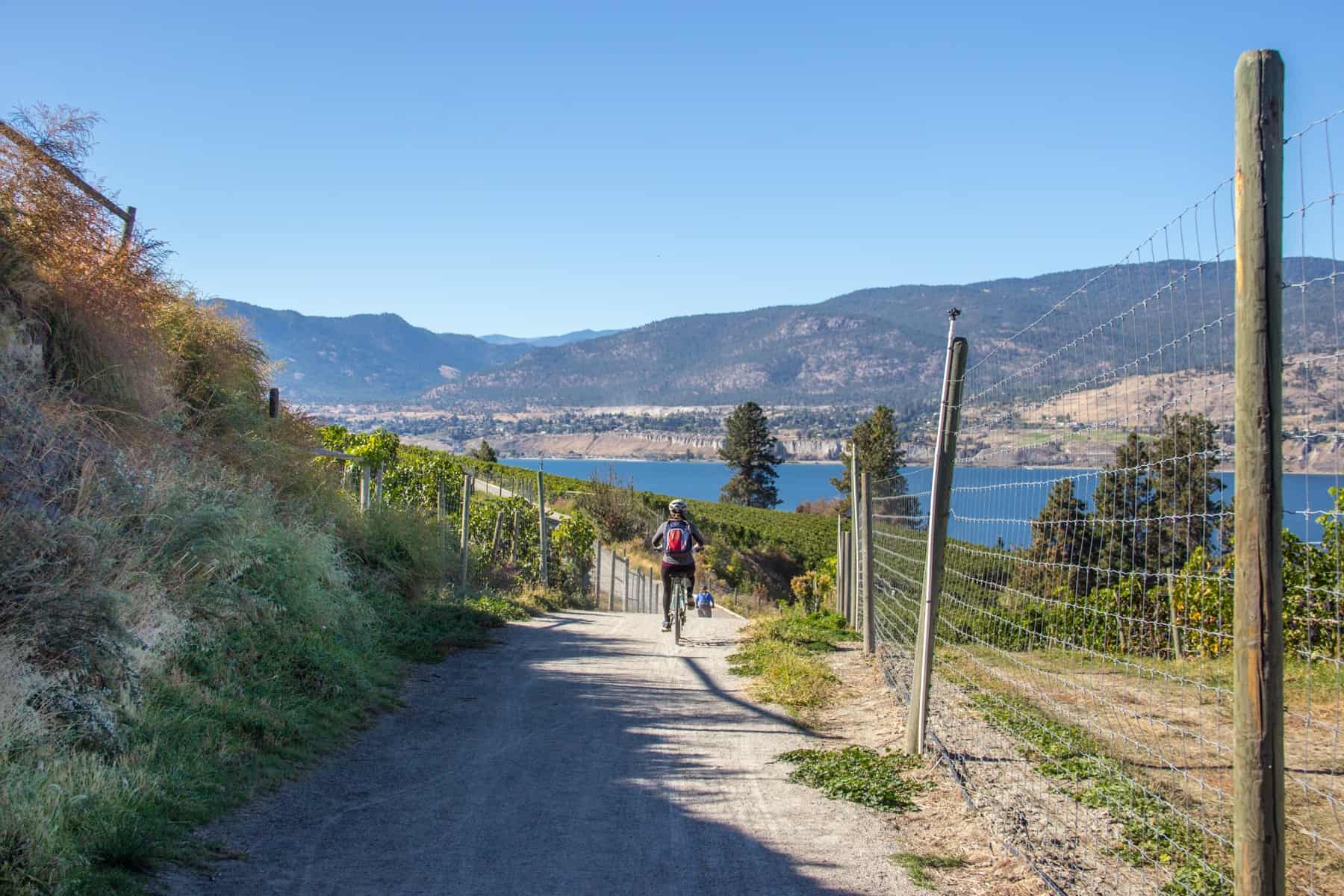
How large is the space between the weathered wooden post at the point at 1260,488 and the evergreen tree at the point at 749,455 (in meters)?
87.5

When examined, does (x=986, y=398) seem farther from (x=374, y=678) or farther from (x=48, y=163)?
(x=48, y=163)

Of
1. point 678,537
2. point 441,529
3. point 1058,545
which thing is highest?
point 1058,545

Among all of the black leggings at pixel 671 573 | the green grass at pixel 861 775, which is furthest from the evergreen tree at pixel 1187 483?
the black leggings at pixel 671 573

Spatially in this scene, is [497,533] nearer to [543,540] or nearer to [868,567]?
[543,540]

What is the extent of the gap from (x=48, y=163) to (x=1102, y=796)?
9.68m

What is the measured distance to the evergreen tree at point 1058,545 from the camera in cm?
555

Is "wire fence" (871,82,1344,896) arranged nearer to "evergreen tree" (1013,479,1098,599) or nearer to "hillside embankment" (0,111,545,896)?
"evergreen tree" (1013,479,1098,599)

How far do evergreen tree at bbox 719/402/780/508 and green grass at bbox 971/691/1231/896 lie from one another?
83569 mm

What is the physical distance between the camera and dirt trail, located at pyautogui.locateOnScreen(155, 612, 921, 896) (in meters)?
5.00

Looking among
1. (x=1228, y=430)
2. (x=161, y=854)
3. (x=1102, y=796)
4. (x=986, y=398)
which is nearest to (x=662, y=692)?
(x=986, y=398)

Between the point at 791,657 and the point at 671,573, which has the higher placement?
the point at 671,573

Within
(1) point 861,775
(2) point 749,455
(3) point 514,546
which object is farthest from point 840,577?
(2) point 749,455

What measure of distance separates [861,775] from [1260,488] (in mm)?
3876

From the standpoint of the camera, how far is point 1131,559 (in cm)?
504
